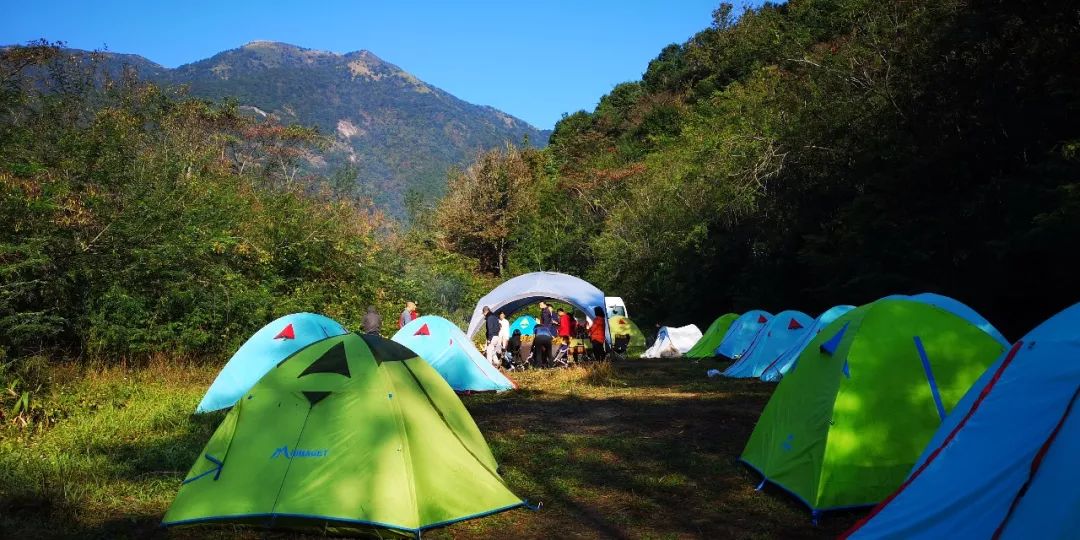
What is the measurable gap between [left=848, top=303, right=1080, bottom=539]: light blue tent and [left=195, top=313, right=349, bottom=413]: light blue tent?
26.0ft

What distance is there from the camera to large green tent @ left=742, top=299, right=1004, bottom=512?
20.4ft

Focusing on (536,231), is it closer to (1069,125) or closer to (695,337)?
(695,337)

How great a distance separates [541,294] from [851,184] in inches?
344

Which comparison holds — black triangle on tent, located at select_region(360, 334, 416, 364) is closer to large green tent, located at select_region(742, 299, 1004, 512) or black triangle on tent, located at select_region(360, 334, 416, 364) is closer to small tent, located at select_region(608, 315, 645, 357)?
large green tent, located at select_region(742, 299, 1004, 512)

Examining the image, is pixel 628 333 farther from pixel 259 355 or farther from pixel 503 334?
pixel 259 355

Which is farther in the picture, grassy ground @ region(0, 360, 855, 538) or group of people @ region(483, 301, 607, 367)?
group of people @ region(483, 301, 607, 367)

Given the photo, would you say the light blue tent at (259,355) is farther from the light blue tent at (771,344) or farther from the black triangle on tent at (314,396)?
the light blue tent at (771,344)

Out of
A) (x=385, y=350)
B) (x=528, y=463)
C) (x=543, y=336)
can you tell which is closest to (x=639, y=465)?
(x=528, y=463)

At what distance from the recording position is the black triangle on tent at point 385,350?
6.50m

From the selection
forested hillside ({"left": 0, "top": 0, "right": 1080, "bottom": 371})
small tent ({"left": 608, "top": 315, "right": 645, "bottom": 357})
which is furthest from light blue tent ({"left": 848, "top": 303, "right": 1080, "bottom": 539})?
small tent ({"left": 608, "top": 315, "right": 645, "bottom": 357})

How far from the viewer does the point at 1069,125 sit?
16.1 metres

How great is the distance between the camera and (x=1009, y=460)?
4141mm

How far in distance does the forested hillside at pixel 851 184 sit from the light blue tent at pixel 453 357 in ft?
29.6

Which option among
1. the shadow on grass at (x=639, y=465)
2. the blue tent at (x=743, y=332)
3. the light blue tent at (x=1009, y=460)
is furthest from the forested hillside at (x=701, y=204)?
the light blue tent at (x=1009, y=460)
